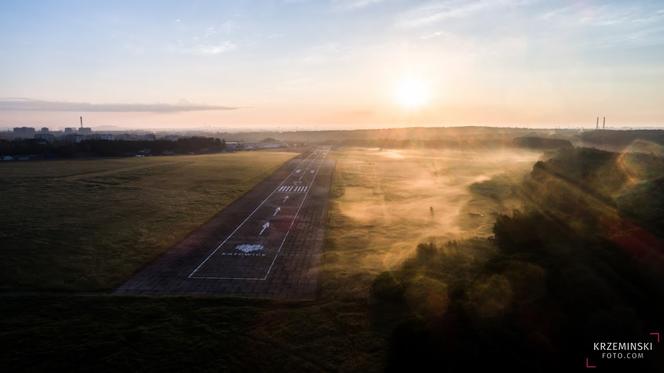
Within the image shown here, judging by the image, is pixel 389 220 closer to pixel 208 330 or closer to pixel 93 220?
pixel 208 330

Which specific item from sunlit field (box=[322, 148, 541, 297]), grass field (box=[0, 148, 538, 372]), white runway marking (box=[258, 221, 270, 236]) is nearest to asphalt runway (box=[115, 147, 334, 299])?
white runway marking (box=[258, 221, 270, 236])

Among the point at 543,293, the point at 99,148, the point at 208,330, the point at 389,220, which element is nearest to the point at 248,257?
the point at 208,330

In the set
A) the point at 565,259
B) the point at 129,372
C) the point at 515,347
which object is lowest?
the point at 129,372

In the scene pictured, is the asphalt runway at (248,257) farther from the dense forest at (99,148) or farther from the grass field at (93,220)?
the dense forest at (99,148)

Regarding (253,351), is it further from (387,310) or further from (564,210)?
(564,210)

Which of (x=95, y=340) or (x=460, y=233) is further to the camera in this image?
(x=460, y=233)

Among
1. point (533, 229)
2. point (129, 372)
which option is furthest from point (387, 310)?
point (129, 372)
